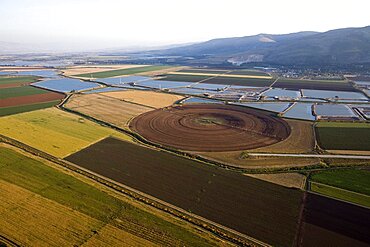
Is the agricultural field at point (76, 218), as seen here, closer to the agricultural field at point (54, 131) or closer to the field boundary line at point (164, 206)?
the field boundary line at point (164, 206)

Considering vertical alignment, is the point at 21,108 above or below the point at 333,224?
above

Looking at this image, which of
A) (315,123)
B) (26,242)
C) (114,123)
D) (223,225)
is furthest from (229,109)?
(26,242)

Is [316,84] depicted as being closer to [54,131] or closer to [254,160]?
[254,160]

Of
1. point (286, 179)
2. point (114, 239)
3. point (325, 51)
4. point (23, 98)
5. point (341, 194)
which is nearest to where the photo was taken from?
point (114, 239)

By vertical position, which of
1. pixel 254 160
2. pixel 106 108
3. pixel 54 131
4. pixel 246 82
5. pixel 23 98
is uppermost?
pixel 246 82

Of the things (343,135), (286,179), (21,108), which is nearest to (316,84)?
(343,135)

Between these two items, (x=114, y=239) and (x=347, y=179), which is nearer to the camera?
(x=114, y=239)

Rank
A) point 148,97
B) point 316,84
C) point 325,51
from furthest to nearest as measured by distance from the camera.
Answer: point 325,51 → point 316,84 → point 148,97

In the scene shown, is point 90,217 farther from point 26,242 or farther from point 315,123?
point 315,123
